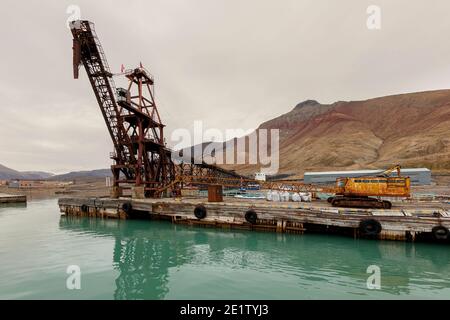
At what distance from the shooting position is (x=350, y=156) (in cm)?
11075

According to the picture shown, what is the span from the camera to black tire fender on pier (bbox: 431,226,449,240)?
15539 millimetres

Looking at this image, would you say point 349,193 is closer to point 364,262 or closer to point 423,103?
point 364,262

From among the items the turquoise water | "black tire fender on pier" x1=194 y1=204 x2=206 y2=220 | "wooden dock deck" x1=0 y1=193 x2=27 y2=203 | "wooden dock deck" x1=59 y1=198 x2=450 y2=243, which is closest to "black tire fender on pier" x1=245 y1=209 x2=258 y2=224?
"wooden dock deck" x1=59 y1=198 x2=450 y2=243

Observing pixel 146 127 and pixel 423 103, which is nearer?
pixel 146 127

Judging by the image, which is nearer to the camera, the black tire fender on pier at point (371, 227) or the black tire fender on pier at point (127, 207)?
the black tire fender on pier at point (371, 227)

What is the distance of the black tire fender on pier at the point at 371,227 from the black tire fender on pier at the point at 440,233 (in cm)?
316

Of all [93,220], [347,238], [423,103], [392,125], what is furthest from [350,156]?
[93,220]

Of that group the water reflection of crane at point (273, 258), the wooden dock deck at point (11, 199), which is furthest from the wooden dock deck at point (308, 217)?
the wooden dock deck at point (11, 199)

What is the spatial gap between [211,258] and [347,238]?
11558mm

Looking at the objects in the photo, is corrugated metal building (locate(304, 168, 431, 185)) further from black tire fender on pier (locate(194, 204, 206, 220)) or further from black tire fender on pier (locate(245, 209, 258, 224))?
black tire fender on pier (locate(194, 204, 206, 220))

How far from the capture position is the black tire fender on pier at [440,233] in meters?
15.5

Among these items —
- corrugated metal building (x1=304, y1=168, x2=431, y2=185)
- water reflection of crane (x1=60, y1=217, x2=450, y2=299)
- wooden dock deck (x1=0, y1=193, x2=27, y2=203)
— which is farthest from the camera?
corrugated metal building (x1=304, y1=168, x2=431, y2=185)

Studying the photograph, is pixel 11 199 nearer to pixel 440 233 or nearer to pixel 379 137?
pixel 440 233

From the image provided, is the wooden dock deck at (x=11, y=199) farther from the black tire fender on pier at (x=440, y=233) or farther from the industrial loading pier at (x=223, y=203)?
the black tire fender on pier at (x=440, y=233)
